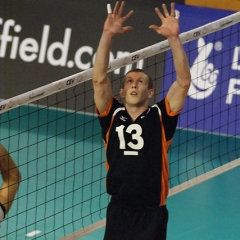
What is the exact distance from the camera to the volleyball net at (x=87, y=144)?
26.2 ft

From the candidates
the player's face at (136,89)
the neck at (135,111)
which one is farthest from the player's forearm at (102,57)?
the neck at (135,111)

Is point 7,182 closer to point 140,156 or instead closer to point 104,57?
point 140,156

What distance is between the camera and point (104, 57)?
16.5ft

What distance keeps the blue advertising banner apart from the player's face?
5.98m

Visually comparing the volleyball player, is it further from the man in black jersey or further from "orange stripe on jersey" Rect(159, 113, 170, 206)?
"orange stripe on jersey" Rect(159, 113, 170, 206)

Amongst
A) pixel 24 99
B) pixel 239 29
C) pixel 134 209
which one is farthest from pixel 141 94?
pixel 239 29

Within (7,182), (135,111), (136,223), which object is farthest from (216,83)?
(7,182)

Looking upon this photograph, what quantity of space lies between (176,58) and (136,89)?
1.25ft

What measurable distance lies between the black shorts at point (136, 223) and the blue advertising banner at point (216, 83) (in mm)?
6137

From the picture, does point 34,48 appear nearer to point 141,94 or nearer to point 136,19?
point 136,19

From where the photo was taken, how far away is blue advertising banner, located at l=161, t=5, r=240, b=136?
11117 mm

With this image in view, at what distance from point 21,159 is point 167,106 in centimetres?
498

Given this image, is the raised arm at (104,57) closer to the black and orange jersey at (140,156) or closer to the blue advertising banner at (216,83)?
the black and orange jersey at (140,156)

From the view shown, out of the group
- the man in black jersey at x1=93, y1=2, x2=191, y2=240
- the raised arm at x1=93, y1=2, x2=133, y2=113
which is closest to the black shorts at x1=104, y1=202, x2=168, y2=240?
the man in black jersey at x1=93, y1=2, x2=191, y2=240
